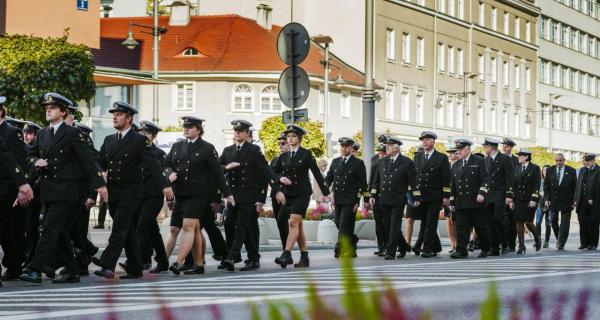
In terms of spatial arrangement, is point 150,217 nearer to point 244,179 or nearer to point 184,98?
point 244,179

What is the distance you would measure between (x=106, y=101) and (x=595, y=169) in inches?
1329

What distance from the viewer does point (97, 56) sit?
70875mm

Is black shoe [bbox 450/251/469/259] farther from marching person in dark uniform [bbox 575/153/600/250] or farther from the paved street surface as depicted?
marching person in dark uniform [bbox 575/153/600/250]

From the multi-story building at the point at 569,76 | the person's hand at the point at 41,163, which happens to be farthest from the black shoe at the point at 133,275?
the multi-story building at the point at 569,76

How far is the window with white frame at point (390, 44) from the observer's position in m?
75.9

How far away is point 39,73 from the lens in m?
36.2

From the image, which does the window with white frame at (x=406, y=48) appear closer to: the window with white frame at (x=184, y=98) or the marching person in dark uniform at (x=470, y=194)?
the window with white frame at (x=184, y=98)

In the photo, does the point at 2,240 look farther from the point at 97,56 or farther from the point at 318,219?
the point at 97,56

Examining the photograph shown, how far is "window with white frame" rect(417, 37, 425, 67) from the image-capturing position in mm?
79700

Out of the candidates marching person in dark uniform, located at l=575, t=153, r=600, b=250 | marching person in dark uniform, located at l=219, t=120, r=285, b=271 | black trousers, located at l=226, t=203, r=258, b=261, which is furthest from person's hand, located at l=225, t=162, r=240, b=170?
marching person in dark uniform, located at l=575, t=153, r=600, b=250

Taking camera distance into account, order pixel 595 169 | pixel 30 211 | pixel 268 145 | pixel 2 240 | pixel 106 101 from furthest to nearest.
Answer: pixel 268 145 → pixel 106 101 → pixel 595 169 → pixel 30 211 → pixel 2 240

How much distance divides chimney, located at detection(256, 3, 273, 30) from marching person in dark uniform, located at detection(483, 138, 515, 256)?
52.7 meters

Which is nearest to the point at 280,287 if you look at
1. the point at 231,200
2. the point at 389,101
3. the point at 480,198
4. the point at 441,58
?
the point at 231,200

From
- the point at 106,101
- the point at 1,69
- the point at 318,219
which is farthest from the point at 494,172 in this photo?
the point at 106,101
